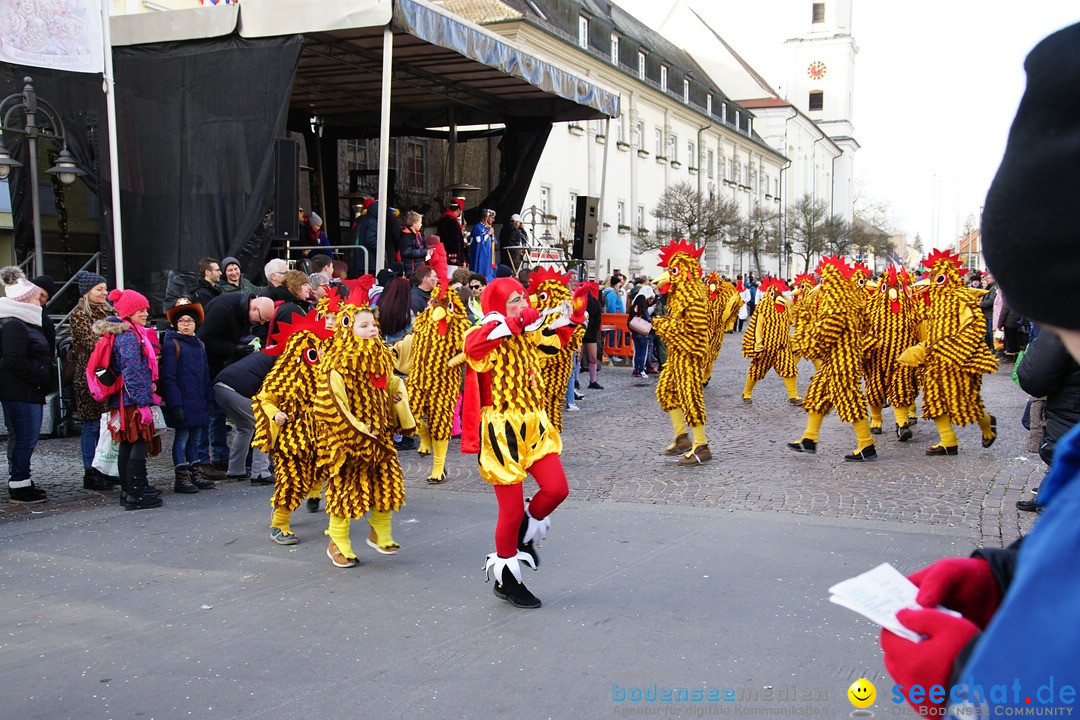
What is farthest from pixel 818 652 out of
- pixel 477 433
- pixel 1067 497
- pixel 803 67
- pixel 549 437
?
pixel 803 67

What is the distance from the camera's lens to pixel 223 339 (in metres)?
9.11

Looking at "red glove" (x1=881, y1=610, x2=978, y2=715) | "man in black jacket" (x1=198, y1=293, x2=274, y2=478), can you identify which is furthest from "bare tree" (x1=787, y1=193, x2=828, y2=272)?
"red glove" (x1=881, y1=610, x2=978, y2=715)

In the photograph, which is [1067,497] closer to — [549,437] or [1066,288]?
[1066,288]

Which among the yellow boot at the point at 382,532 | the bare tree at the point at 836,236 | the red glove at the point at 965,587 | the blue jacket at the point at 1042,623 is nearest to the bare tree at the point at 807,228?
the bare tree at the point at 836,236

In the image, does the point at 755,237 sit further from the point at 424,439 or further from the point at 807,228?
the point at 424,439

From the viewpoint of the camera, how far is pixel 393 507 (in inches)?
243

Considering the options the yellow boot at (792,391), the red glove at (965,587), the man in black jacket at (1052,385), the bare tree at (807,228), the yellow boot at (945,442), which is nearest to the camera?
the red glove at (965,587)

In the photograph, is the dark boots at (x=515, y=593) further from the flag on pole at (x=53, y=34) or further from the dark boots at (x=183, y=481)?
the flag on pole at (x=53, y=34)

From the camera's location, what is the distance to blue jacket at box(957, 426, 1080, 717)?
1.19 m

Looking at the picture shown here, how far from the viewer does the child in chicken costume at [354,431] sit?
596 cm

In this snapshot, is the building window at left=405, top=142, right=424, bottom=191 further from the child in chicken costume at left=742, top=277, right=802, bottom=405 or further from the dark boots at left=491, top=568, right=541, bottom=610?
the dark boots at left=491, top=568, right=541, bottom=610

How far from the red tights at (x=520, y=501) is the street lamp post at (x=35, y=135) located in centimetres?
873

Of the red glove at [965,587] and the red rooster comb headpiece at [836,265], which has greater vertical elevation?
the red rooster comb headpiece at [836,265]

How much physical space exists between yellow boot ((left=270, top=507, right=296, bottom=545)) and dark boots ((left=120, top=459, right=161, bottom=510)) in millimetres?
1632
